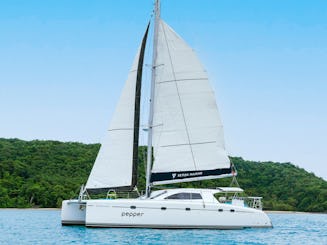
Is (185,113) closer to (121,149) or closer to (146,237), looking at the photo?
(121,149)

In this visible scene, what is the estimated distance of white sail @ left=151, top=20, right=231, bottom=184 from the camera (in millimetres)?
27188

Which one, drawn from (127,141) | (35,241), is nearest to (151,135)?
(127,141)

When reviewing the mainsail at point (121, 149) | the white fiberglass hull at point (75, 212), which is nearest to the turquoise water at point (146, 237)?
the white fiberglass hull at point (75, 212)

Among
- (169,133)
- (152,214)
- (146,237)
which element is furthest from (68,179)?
(146,237)

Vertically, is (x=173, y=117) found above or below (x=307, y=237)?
above

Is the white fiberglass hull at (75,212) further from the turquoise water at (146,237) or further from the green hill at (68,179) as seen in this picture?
the green hill at (68,179)

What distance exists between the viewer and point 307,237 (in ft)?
92.1

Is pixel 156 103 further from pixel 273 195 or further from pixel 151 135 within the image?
pixel 273 195

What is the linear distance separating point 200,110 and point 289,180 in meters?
53.2

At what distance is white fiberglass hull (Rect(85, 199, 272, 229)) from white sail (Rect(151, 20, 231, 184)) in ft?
5.59

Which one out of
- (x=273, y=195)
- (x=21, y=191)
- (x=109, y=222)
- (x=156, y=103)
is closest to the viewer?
(x=109, y=222)

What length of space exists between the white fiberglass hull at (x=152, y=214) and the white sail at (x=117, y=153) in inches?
60.7

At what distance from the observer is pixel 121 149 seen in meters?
27.1

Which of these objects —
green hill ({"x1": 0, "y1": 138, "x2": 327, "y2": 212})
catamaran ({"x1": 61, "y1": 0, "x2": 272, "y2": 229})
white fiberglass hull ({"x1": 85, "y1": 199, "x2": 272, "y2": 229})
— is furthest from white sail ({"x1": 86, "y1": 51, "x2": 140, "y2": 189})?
green hill ({"x1": 0, "y1": 138, "x2": 327, "y2": 212})
